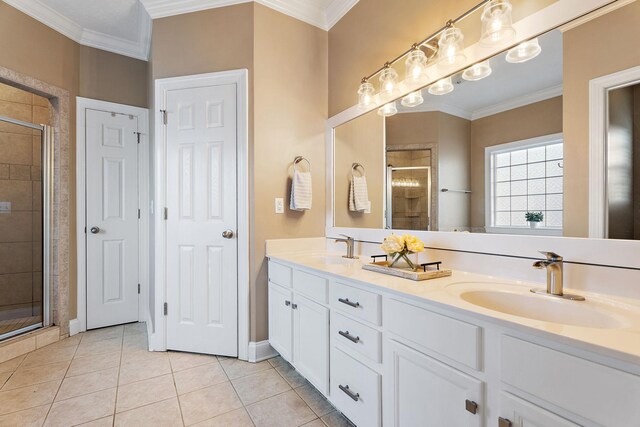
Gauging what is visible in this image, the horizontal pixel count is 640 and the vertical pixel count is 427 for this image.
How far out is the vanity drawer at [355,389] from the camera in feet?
4.25

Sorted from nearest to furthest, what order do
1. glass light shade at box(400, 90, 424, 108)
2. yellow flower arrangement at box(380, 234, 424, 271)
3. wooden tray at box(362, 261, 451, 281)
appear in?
wooden tray at box(362, 261, 451, 281) < yellow flower arrangement at box(380, 234, 424, 271) < glass light shade at box(400, 90, 424, 108)

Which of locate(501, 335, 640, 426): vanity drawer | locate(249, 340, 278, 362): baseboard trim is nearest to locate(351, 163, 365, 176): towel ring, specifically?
locate(249, 340, 278, 362): baseboard trim

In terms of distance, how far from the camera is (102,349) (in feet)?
8.02

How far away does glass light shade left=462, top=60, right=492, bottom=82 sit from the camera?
4.69 feet

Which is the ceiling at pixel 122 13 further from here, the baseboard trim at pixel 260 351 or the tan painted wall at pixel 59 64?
the baseboard trim at pixel 260 351

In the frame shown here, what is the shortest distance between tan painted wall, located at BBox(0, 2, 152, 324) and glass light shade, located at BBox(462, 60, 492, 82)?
3.00 m

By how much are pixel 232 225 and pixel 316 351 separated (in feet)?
3.58

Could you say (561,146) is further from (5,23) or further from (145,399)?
(5,23)

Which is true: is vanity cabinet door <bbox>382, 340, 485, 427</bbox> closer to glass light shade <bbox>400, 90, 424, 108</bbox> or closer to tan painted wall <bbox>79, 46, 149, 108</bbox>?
glass light shade <bbox>400, 90, 424, 108</bbox>

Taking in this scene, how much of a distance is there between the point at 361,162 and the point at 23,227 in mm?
3016

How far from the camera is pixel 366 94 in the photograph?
6.76ft

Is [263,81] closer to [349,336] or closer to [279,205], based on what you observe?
[279,205]

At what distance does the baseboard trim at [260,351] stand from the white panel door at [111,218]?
61.4 inches

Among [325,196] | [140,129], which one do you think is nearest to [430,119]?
[325,196]
